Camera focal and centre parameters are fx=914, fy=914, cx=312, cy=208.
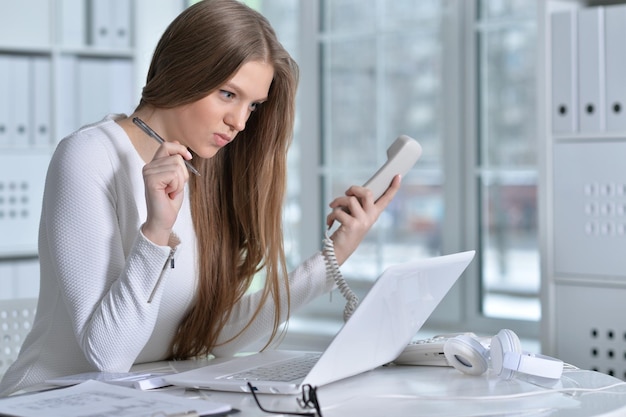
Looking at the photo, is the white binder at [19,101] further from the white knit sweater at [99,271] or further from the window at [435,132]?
the white knit sweater at [99,271]

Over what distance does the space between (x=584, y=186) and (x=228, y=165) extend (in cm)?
109

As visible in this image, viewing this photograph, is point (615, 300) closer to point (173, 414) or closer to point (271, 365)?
point (271, 365)

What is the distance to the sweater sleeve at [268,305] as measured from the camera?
1850 millimetres

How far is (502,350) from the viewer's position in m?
1.48

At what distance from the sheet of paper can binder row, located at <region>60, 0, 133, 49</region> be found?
2348 mm

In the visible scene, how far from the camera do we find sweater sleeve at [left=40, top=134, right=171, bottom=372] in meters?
1.51

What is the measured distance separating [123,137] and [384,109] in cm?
182

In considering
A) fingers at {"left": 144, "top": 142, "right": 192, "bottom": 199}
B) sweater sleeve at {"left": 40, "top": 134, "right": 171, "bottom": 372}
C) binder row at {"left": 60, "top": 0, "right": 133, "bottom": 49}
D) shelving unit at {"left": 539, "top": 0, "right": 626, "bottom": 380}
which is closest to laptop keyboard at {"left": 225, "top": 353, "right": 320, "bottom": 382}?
sweater sleeve at {"left": 40, "top": 134, "right": 171, "bottom": 372}

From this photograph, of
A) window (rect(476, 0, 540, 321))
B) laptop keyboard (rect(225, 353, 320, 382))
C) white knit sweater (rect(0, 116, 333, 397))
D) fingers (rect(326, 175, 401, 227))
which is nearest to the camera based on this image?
laptop keyboard (rect(225, 353, 320, 382))

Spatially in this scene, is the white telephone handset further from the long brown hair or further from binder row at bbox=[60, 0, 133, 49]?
binder row at bbox=[60, 0, 133, 49]

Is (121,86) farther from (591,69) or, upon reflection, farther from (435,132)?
(591,69)

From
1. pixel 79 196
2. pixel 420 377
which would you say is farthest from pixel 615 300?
pixel 79 196

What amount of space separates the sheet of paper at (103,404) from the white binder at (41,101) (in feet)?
7.14

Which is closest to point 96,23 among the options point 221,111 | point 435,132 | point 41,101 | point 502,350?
point 41,101
